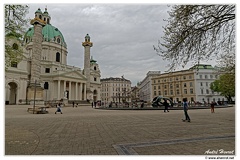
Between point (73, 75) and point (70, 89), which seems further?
point (73, 75)

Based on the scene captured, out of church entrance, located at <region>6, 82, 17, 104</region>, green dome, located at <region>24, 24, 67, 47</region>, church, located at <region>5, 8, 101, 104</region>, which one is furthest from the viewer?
green dome, located at <region>24, 24, 67, 47</region>

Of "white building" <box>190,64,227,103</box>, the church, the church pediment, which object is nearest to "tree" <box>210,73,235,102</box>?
"white building" <box>190,64,227,103</box>

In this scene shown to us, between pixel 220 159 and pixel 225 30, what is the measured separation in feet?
27.2

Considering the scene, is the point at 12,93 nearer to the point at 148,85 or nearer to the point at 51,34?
the point at 51,34

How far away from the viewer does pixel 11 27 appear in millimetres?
9133

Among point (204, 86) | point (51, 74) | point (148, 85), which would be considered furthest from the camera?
point (148, 85)

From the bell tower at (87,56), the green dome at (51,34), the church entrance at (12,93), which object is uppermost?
the green dome at (51,34)

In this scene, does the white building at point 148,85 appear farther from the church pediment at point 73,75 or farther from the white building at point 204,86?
the church pediment at point 73,75

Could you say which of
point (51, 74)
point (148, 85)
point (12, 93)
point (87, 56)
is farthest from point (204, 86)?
point (12, 93)

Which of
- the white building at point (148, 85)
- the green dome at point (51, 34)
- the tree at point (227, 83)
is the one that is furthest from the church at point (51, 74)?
the tree at point (227, 83)

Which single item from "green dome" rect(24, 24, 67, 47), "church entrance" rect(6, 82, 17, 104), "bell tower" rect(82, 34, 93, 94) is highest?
"green dome" rect(24, 24, 67, 47)

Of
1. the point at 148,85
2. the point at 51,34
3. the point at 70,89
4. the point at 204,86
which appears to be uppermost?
the point at 51,34

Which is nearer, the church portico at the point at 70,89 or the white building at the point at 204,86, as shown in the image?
the church portico at the point at 70,89

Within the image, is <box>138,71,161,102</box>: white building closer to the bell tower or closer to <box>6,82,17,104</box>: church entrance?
the bell tower
